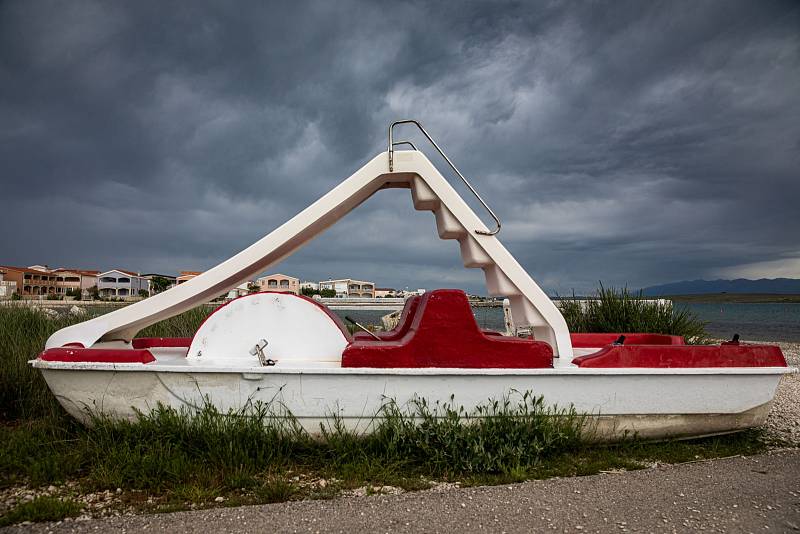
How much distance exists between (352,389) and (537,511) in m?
1.70

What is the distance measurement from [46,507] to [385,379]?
249 centimetres

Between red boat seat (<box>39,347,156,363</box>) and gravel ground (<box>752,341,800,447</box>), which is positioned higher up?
red boat seat (<box>39,347,156,363</box>)

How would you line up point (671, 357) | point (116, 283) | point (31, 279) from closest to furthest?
1. point (671, 357)
2. point (31, 279)
3. point (116, 283)

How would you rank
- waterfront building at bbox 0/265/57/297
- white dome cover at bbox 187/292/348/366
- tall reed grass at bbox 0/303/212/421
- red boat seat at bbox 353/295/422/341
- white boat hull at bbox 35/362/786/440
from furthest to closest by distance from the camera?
→ waterfront building at bbox 0/265/57/297, tall reed grass at bbox 0/303/212/421, red boat seat at bbox 353/295/422/341, white dome cover at bbox 187/292/348/366, white boat hull at bbox 35/362/786/440

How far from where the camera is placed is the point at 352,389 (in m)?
4.28

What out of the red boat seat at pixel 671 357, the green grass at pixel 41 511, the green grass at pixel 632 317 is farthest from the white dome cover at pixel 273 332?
the green grass at pixel 632 317

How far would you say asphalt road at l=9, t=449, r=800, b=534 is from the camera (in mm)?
3174

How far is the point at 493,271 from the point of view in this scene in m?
4.77

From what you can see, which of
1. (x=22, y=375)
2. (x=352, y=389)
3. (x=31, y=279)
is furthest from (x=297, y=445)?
(x=31, y=279)

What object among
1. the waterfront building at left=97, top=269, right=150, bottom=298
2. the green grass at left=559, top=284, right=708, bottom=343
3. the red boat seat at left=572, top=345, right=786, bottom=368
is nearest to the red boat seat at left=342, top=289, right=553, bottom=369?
the red boat seat at left=572, top=345, right=786, bottom=368

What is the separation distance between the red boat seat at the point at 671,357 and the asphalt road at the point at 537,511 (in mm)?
1007

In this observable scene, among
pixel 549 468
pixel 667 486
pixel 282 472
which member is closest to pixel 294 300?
pixel 282 472

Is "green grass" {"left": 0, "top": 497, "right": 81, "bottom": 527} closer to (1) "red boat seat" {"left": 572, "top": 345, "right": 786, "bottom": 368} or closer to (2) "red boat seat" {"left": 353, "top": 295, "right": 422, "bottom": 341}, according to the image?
(2) "red boat seat" {"left": 353, "top": 295, "right": 422, "bottom": 341}

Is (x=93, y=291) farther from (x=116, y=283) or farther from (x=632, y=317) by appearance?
(x=632, y=317)
